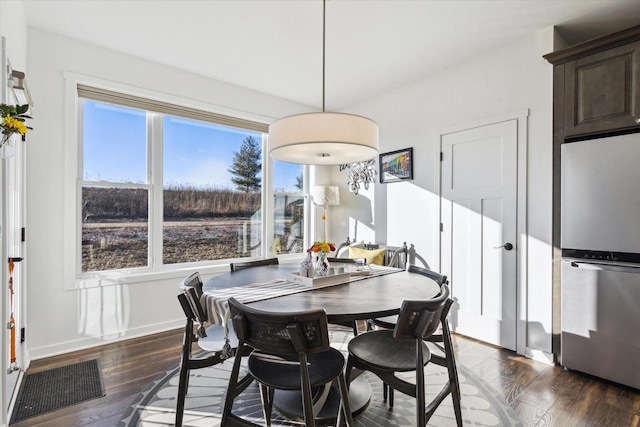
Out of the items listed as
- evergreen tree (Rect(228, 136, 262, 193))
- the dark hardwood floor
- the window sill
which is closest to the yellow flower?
the dark hardwood floor

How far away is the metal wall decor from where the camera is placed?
4.37m

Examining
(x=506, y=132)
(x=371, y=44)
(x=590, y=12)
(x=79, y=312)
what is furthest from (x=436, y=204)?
(x=79, y=312)

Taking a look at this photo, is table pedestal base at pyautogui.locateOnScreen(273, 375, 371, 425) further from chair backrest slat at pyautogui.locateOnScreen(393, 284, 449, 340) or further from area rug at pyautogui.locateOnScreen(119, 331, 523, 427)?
chair backrest slat at pyautogui.locateOnScreen(393, 284, 449, 340)

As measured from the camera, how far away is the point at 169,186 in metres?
3.64

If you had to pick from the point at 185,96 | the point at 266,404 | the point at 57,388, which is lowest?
the point at 57,388

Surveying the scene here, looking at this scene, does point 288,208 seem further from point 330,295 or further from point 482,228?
point 330,295

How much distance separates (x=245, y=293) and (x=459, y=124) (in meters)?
2.76

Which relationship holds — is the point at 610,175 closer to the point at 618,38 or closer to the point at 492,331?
the point at 618,38

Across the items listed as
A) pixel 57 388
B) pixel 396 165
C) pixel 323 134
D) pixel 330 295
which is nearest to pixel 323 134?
pixel 323 134

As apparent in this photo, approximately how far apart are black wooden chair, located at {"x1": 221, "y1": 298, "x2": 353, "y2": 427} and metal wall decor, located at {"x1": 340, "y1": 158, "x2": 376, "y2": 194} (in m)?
3.06

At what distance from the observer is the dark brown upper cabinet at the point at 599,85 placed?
2.30 metres

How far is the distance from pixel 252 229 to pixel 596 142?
11.7 ft

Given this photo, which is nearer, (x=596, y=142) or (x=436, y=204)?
(x=596, y=142)

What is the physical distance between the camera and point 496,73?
10.2ft
